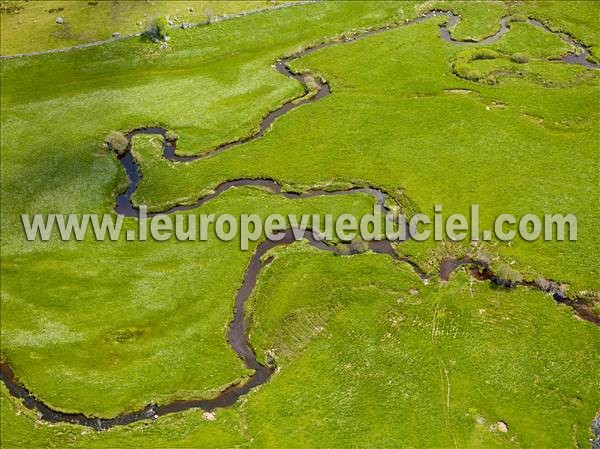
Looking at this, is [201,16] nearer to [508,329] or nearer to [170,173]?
[170,173]

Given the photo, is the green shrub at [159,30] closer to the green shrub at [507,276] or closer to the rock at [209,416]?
the rock at [209,416]

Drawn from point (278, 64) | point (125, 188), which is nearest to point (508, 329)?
point (125, 188)

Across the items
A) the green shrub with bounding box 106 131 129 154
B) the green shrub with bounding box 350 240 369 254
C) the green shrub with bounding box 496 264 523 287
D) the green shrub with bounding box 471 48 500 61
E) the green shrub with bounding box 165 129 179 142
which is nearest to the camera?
the green shrub with bounding box 496 264 523 287

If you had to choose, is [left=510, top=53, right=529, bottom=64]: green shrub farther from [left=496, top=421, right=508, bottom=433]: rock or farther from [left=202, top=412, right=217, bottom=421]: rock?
[left=202, top=412, right=217, bottom=421]: rock

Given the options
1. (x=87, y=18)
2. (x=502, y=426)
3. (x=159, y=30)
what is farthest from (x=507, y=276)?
(x=87, y=18)

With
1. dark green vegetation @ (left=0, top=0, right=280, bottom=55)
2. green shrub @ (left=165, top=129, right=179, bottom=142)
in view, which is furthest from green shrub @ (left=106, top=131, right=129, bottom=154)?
dark green vegetation @ (left=0, top=0, right=280, bottom=55)

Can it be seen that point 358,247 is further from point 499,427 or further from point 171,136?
point 171,136

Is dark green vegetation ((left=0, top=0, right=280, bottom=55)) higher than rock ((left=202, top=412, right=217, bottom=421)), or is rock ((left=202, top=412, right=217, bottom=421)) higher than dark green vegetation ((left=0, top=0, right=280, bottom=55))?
dark green vegetation ((left=0, top=0, right=280, bottom=55))

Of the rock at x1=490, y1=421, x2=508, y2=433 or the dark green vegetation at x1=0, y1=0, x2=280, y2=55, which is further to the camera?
the dark green vegetation at x1=0, y1=0, x2=280, y2=55
